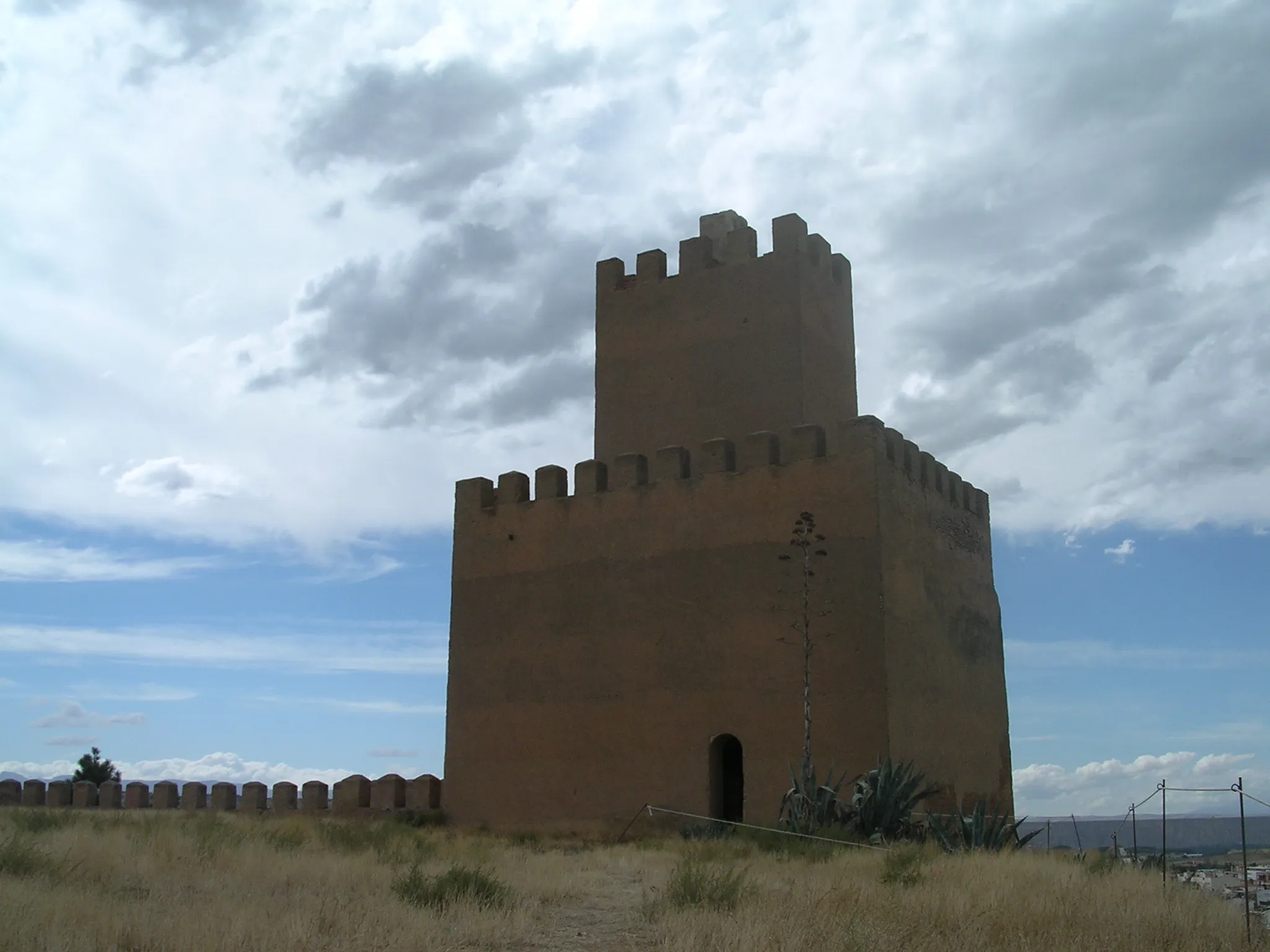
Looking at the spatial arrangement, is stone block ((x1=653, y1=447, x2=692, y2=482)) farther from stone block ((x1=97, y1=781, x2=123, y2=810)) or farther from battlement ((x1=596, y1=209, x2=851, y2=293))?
stone block ((x1=97, y1=781, x2=123, y2=810))

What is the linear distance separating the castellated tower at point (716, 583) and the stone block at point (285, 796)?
2.50m

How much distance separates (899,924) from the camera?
276 inches

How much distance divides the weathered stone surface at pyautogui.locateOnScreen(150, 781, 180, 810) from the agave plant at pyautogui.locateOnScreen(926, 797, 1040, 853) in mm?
12669

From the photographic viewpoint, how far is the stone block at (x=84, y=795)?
20562 mm

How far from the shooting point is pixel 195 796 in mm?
18891

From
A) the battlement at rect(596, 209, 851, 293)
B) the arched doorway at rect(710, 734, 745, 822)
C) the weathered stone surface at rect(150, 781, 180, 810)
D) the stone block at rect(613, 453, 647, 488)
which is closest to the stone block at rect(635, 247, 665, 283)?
the battlement at rect(596, 209, 851, 293)

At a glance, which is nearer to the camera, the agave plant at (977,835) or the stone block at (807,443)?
the agave plant at (977,835)

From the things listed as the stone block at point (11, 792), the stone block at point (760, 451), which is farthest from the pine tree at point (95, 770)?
the stone block at point (760, 451)

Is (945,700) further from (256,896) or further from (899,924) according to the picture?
(256,896)

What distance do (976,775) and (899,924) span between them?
10.8 m

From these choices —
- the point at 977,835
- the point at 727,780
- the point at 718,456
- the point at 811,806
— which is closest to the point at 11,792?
the point at 727,780

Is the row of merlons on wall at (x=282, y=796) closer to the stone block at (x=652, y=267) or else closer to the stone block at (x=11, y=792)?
the stone block at (x=11, y=792)

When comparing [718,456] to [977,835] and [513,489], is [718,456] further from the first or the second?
[977,835]

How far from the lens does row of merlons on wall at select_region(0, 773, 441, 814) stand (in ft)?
58.1
